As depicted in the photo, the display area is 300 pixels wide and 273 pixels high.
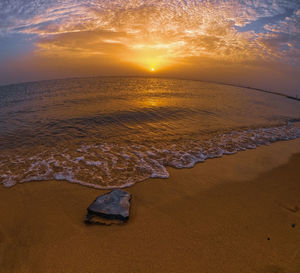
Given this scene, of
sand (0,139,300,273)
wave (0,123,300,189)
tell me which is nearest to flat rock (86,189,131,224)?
sand (0,139,300,273)

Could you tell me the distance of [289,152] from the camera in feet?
26.8

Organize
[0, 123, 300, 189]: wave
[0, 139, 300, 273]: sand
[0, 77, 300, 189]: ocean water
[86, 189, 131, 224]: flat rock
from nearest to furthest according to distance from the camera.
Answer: [0, 139, 300, 273]: sand, [86, 189, 131, 224]: flat rock, [0, 123, 300, 189]: wave, [0, 77, 300, 189]: ocean water

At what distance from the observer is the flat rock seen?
3.88 meters

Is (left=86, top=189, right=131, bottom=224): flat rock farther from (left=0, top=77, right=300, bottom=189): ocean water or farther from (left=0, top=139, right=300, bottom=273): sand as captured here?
(left=0, top=77, right=300, bottom=189): ocean water

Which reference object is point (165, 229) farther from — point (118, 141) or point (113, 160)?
point (118, 141)

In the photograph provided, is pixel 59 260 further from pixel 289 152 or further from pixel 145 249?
pixel 289 152

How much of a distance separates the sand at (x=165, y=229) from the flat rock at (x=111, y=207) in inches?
8.9

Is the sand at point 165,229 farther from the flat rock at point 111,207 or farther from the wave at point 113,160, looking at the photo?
the wave at point 113,160

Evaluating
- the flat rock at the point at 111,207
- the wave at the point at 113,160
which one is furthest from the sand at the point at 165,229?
the wave at the point at 113,160

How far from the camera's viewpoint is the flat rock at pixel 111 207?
3875 mm

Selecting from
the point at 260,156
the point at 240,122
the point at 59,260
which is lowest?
the point at 59,260

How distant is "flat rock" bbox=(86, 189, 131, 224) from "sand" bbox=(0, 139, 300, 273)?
0.23 m

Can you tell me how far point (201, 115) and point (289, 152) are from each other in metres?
6.90

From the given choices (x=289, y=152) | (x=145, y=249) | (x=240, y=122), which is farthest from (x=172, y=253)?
(x=240, y=122)
